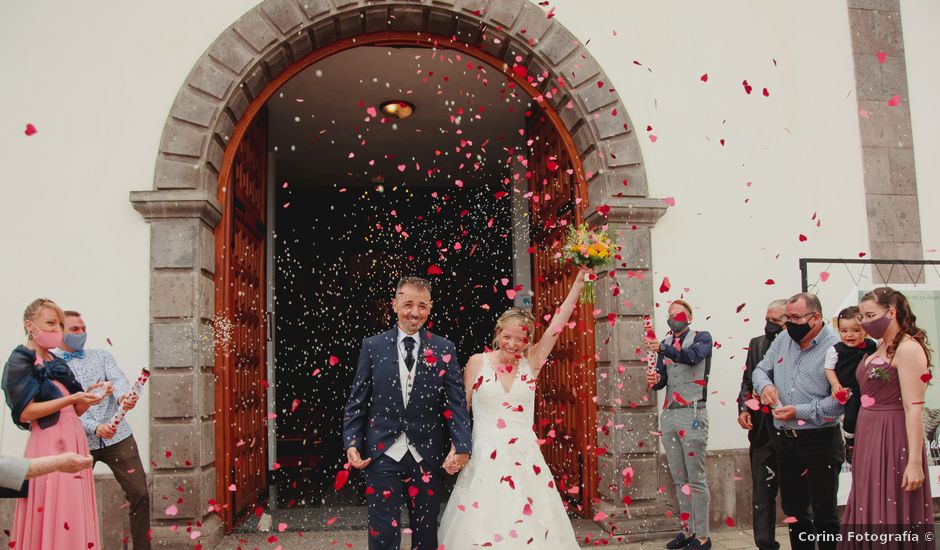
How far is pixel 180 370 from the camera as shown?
16.4 ft

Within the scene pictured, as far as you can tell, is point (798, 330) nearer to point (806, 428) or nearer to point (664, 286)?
point (806, 428)

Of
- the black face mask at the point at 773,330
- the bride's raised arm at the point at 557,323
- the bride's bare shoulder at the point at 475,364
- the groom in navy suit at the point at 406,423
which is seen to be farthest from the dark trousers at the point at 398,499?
the black face mask at the point at 773,330

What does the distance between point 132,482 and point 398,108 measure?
4.69 metres

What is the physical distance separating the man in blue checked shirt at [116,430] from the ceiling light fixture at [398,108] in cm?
413

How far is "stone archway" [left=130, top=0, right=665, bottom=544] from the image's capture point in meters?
4.96

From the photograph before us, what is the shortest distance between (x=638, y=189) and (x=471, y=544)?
3004mm

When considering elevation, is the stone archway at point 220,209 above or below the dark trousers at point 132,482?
above

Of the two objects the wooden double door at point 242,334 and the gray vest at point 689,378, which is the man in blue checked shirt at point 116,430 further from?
the gray vest at point 689,378

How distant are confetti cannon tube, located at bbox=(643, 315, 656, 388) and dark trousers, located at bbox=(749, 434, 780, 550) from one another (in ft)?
2.66

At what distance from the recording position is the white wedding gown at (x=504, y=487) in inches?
150

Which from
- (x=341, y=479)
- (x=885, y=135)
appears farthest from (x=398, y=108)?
(x=885, y=135)

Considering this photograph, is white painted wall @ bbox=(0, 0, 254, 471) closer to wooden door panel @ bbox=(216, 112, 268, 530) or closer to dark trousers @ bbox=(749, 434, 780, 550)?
wooden door panel @ bbox=(216, 112, 268, 530)

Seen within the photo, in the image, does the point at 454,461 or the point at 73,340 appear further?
the point at 73,340

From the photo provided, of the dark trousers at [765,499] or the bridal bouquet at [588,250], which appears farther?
the dark trousers at [765,499]
